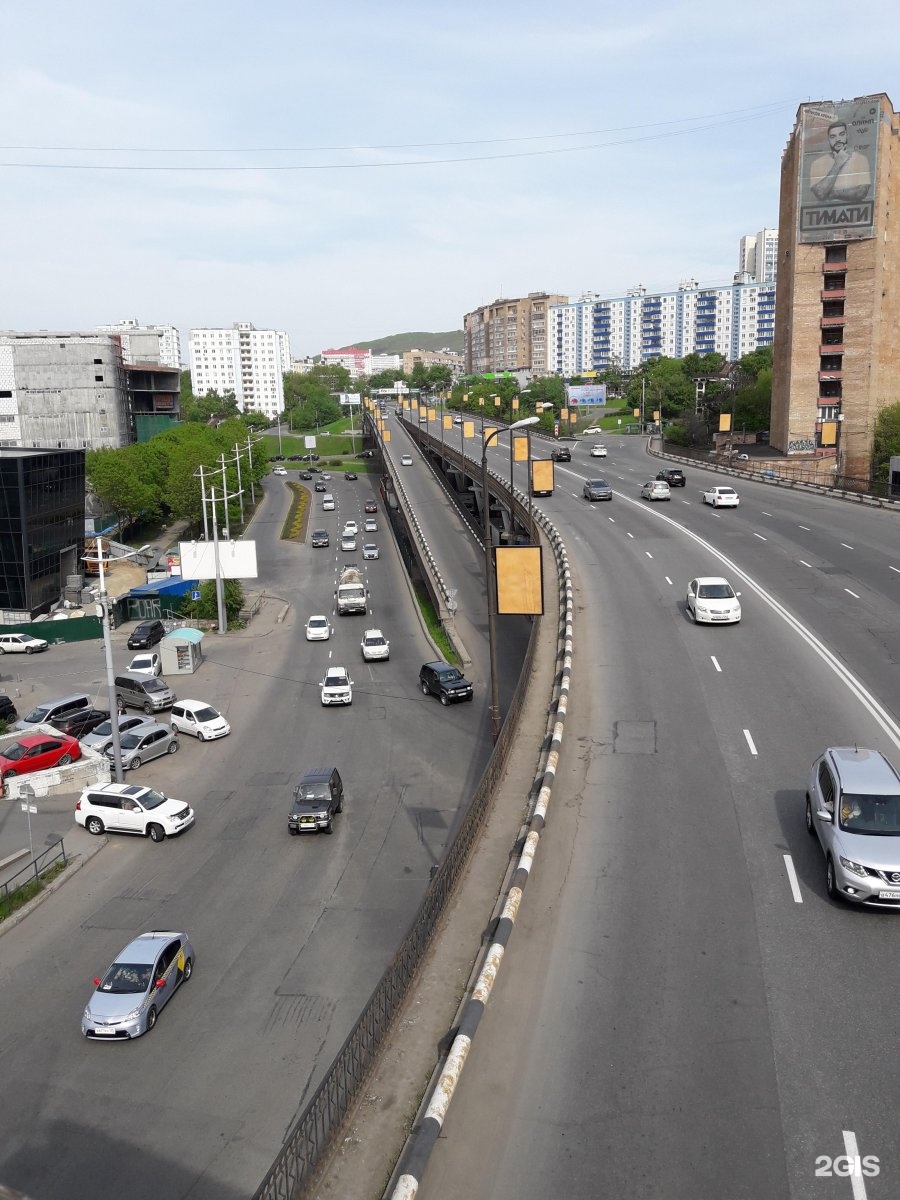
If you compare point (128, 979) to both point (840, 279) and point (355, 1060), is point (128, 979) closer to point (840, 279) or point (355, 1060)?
point (355, 1060)

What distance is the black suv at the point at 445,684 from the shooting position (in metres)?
35.6

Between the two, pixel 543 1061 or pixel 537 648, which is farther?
pixel 537 648

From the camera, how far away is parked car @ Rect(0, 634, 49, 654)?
50688 millimetres

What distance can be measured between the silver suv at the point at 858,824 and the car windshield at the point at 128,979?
11.1 m

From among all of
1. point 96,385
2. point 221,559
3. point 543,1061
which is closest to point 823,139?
point 221,559

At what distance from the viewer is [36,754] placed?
29.5 metres

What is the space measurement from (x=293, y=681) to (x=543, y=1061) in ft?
106

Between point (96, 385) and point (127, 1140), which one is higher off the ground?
point (96, 385)

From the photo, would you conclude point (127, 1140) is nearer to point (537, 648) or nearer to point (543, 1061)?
point (543, 1061)

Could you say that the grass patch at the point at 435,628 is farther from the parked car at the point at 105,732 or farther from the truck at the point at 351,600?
the parked car at the point at 105,732

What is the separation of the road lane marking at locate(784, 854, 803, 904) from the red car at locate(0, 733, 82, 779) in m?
23.8

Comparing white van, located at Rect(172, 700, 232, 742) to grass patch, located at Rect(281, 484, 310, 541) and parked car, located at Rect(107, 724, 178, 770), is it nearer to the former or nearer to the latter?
parked car, located at Rect(107, 724, 178, 770)

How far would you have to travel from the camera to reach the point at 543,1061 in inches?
358

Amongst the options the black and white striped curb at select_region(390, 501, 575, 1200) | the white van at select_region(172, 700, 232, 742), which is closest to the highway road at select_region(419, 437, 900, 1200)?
the black and white striped curb at select_region(390, 501, 575, 1200)
